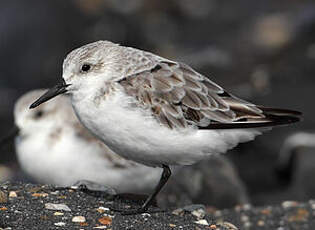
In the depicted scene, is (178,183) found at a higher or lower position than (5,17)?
lower

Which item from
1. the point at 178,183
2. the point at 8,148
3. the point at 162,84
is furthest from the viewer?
the point at 8,148

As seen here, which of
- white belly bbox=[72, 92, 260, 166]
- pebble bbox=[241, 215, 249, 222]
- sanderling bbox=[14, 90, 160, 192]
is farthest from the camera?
sanderling bbox=[14, 90, 160, 192]

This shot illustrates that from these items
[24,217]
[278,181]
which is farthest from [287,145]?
[24,217]

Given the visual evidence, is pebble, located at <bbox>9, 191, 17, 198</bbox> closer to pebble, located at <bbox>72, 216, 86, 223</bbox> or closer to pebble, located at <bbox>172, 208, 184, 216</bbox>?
pebble, located at <bbox>72, 216, 86, 223</bbox>

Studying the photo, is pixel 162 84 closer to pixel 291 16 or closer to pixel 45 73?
pixel 45 73

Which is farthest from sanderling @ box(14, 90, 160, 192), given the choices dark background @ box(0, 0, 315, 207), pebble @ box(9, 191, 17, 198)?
dark background @ box(0, 0, 315, 207)

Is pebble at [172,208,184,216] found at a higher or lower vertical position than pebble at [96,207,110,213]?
lower

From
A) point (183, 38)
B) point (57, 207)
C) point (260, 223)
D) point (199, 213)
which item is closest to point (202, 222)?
point (199, 213)

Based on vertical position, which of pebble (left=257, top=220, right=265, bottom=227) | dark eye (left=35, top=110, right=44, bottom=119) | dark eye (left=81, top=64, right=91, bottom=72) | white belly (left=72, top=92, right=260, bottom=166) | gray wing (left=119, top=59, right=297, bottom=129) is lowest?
pebble (left=257, top=220, right=265, bottom=227)

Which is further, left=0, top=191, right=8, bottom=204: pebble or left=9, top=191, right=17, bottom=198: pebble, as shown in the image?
left=9, top=191, right=17, bottom=198: pebble
